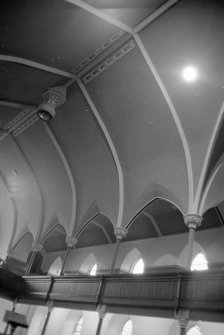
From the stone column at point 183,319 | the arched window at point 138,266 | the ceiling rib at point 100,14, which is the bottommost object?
the stone column at point 183,319

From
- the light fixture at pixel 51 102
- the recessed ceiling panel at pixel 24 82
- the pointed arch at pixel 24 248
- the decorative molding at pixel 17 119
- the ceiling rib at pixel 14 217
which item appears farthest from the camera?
the pointed arch at pixel 24 248

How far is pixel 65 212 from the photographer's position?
712 inches

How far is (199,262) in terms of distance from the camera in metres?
15.5

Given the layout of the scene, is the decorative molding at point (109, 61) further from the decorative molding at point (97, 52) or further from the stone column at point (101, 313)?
the stone column at point (101, 313)

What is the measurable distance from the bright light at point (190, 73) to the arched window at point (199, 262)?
8.09 meters

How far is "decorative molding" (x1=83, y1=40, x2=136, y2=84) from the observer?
38.9ft

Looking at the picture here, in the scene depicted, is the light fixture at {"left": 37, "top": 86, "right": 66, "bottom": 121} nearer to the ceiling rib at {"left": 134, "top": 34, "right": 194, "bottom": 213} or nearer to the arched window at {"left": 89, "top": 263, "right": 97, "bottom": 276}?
the ceiling rib at {"left": 134, "top": 34, "right": 194, "bottom": 213}

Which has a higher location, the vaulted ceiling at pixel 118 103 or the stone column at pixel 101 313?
the vaulted ceiling at pixel 118 103

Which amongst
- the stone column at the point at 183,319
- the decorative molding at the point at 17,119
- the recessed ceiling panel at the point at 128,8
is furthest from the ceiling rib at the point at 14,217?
the stone column at the point at 183,319

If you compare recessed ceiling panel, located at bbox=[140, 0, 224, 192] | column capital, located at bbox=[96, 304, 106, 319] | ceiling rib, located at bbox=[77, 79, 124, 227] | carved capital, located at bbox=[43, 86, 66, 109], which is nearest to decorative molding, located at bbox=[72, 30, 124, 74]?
ceiling rib, located at bbox=[77, 79, 124, 227]

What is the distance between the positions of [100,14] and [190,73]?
337 cm

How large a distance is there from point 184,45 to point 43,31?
4573 millimetres

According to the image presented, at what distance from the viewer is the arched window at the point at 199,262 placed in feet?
49.9

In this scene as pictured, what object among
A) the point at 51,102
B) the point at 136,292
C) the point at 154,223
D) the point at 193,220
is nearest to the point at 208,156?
the point at 193,220
